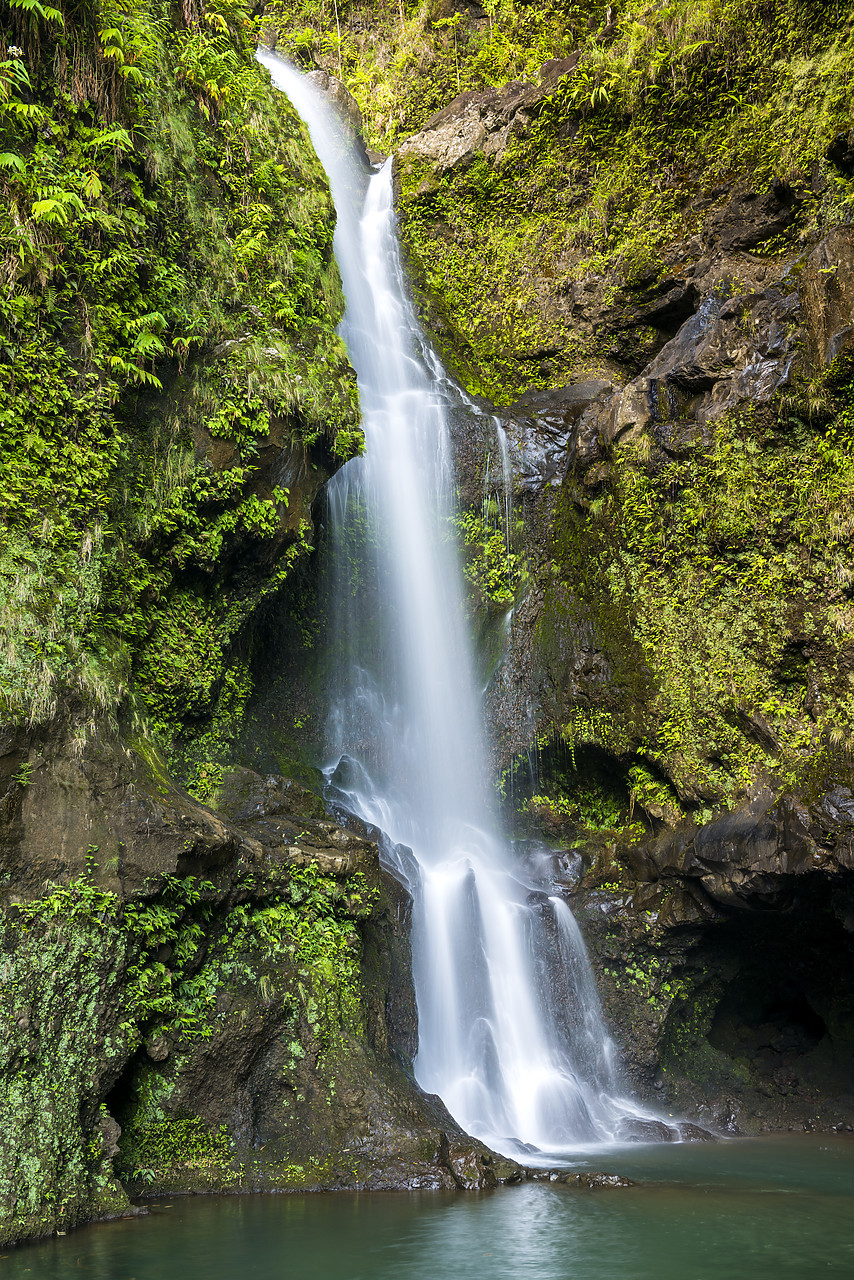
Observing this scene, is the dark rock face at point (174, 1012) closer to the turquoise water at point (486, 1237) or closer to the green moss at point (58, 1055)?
the green moss at point (58, 1055)

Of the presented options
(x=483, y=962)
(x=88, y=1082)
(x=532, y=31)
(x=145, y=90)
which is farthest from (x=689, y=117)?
(x=88, y=1082)

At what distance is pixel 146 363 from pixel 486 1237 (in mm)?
8673

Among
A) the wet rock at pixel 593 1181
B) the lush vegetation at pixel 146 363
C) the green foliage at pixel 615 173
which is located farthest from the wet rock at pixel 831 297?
the wet rock at pixel 593 1181

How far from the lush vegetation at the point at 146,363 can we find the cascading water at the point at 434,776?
2382mm

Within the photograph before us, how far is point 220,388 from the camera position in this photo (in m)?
9.80

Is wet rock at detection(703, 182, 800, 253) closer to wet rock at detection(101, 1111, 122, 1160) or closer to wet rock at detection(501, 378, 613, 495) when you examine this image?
wet rock at detection(501, 378, 613, 495)

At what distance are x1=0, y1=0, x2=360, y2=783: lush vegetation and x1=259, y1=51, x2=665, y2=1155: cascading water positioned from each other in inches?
93.8

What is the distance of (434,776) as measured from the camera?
12.9 metres

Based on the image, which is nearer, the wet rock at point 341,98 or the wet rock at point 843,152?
the wet rock at point 843,152

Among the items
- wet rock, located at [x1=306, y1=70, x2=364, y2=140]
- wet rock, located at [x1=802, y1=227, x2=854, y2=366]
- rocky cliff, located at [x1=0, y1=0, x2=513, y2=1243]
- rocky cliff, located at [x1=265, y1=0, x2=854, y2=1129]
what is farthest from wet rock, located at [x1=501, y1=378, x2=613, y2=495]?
wet rock, located at [x1=306, y1=70, x2=364, y2=140]

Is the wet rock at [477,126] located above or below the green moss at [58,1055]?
above

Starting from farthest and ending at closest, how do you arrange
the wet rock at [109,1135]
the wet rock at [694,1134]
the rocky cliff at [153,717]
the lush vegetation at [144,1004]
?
the wet rock at [694,1134] → the rocky cliff at [153,717] → the wet rock at [109,1135] → the lush vegetation at [144,1004]

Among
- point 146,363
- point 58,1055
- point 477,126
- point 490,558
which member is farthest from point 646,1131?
point 477,126

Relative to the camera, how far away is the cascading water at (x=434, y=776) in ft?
33.1
